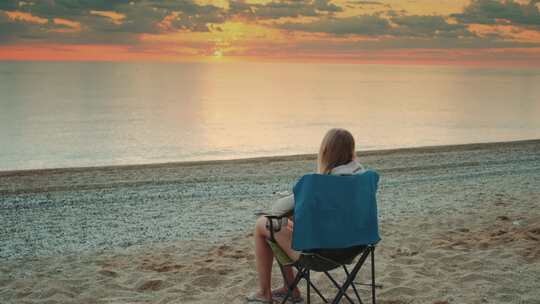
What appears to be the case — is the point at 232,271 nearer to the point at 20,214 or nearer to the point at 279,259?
the point at 279,259

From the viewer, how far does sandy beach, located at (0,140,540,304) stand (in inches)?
193

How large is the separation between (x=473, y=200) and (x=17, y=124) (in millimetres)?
30154

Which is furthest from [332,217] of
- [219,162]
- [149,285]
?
[219,162]

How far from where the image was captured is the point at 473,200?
8.95 m

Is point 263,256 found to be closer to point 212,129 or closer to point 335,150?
point 335,150

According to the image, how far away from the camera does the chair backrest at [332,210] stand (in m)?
3.69

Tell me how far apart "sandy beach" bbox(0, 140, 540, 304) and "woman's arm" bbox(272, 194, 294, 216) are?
1.15 m

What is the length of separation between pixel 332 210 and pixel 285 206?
0.31 m

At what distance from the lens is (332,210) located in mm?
3756

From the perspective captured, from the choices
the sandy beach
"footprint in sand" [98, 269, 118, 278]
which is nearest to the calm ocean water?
the sandy beach

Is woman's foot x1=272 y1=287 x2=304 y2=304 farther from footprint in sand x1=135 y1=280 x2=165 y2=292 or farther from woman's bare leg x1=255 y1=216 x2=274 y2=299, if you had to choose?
footprint in sand x1=135 y1=280 x2=165 y2=292

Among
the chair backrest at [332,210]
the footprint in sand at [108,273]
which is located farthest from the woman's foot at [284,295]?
the footprint in sand at [108,273]

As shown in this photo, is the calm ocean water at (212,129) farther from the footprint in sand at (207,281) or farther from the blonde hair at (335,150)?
the blonde hair at (335,150)

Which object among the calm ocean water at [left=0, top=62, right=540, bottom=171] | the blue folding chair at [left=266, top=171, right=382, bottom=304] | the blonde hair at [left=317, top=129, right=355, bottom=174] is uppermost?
the blonde hair at [left=317, top=129, right=355, bottom=174]
